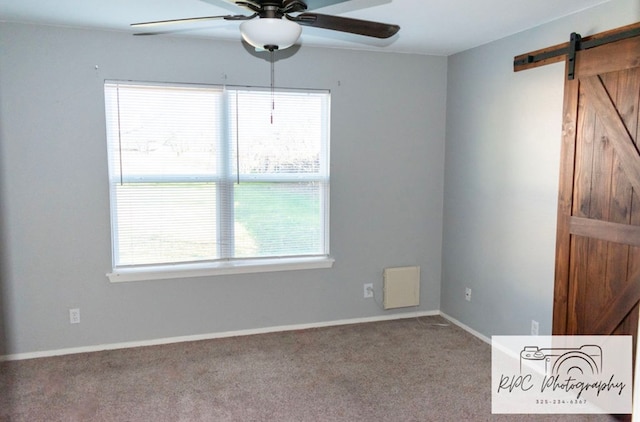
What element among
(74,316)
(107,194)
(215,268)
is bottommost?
(74,316)

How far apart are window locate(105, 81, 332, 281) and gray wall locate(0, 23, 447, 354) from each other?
100mm

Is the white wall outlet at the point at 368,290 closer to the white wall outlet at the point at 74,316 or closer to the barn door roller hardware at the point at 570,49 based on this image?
the barn door roller hardware at the point at 570,49

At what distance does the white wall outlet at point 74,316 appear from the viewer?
3393 millimetres

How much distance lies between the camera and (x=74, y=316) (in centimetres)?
340

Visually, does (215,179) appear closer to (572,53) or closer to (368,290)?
(368,290)

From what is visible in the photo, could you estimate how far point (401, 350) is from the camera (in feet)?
11.5

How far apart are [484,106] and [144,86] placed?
2.63 m

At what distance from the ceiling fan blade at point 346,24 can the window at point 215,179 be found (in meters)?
1.64

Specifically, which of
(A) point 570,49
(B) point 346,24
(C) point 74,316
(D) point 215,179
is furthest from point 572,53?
(C) point 74,316

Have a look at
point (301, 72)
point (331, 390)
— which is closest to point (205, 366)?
point (331, 390)

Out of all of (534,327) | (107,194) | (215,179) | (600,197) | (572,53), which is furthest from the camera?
(215,179)

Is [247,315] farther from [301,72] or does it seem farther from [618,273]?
[618,273]

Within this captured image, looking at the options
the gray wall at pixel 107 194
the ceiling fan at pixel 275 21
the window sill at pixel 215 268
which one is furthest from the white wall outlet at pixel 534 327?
the ceiling fan at pixel 275 21

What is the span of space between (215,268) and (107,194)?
0.98 meters
